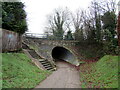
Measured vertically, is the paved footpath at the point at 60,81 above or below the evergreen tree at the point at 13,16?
below

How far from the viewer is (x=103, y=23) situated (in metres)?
17.1

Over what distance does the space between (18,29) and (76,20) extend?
1905 cm

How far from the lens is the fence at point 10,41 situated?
349 inches

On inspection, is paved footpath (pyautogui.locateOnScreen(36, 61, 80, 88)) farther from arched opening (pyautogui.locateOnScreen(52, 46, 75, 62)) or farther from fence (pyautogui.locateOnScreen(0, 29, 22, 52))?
arched opening (pyautogui.locateOnScreen(52, 46, 75, 62))

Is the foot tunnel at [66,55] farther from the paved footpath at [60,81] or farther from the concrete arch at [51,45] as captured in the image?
the paved footpath at [60,81]

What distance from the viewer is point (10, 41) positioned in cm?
989

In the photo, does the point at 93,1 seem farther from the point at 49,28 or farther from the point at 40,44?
the point at 49,28

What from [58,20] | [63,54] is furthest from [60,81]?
[58,20]

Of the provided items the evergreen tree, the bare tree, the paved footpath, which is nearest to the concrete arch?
the evergreen tree

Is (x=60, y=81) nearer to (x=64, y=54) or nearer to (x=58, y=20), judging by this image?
(x=64, y=54)

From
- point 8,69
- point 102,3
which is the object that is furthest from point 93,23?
point 8,69

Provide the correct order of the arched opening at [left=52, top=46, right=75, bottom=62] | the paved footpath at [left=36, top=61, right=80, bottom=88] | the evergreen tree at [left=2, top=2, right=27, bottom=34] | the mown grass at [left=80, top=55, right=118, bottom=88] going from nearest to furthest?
the mown grass at [left=80, top=55, right=118, bottom=88] < the paved footpath at [left=36, top=61, right=80, bottom=88] < the evergreen tree at [left=2, top=2, right=27, bottom=34] < the arched opening at [left=52, top=46, right=75, bottom=62]

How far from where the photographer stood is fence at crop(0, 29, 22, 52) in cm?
887

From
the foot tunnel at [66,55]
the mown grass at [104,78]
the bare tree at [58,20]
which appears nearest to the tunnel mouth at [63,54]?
the foot tunnel at [66,55]
